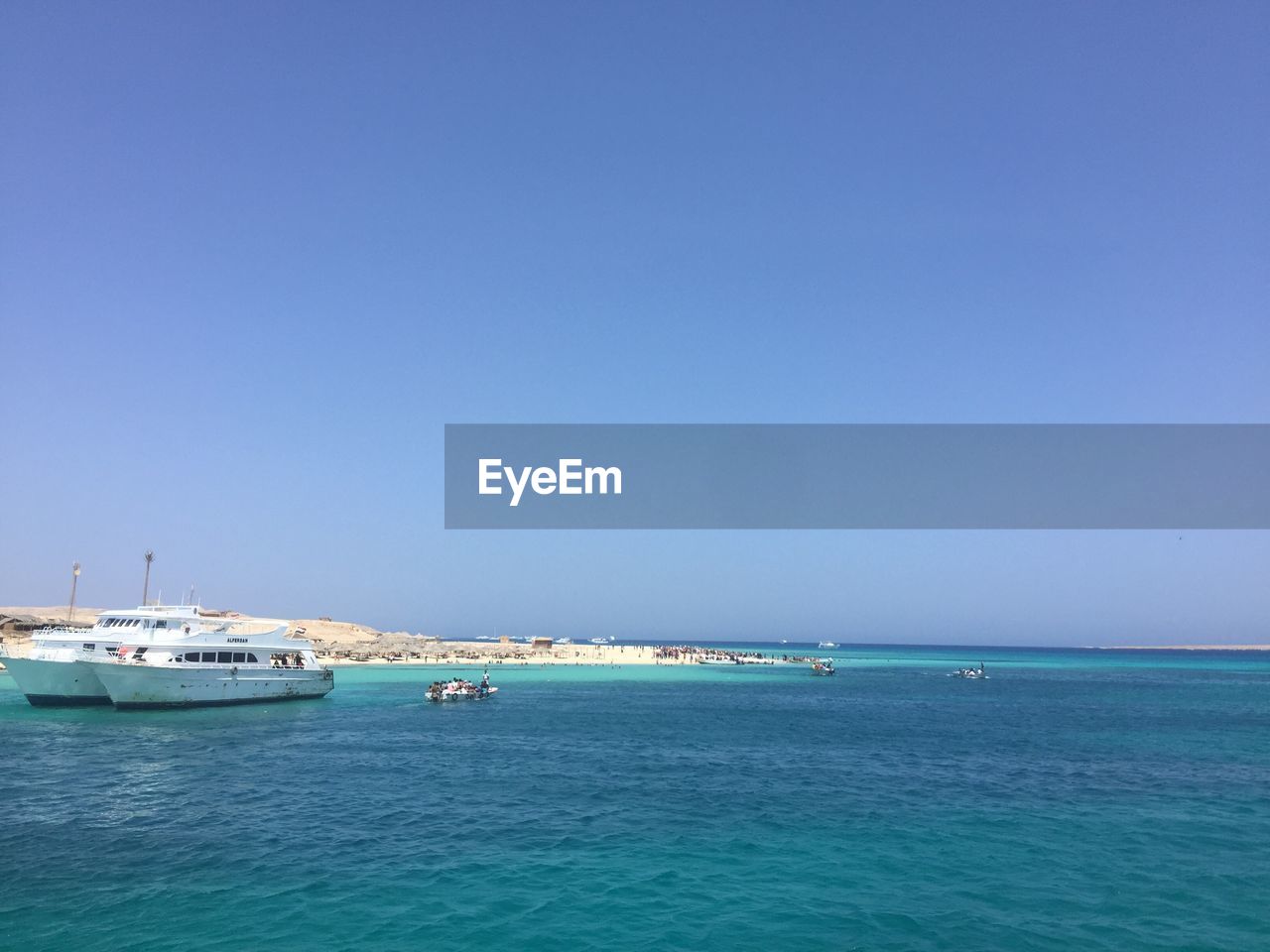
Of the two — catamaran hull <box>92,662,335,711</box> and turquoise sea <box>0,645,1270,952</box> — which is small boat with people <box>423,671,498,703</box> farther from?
turquoise sea <box>0,645,1270,952</box>

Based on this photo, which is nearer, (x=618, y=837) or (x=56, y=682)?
(x=618, y=837)

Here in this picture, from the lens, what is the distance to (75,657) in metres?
56.7

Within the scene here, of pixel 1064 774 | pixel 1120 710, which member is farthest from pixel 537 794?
pixel 1120 710

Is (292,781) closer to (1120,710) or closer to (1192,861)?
(1192,861)

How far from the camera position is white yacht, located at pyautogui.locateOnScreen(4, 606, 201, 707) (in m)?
55.8

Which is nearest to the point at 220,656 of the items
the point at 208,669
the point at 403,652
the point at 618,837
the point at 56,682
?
the point at 208,669

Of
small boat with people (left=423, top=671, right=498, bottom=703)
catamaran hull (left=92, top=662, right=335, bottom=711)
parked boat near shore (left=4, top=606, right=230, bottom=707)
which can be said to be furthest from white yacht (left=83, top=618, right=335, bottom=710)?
small boat with people (left=423, top=671, right=498, bottom=703)

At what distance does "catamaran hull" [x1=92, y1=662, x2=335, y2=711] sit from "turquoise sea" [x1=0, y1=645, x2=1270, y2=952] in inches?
117

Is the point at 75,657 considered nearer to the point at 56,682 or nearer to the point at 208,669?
the point at 56,682

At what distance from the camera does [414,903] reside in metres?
19.8

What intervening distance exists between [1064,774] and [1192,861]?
605 inches

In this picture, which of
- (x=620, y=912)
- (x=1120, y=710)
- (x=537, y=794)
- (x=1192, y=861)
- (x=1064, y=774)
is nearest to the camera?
(x=620, y=912)

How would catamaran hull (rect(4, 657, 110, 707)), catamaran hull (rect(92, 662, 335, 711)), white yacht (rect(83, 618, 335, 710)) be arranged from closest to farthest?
catamaran hull (rect(4, 657, 110, 707)) < catamaran hull (rect(92, 662, 335, 711)) < white yacht (rect(83, 618, 335, 710))

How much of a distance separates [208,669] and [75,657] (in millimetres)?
9064
